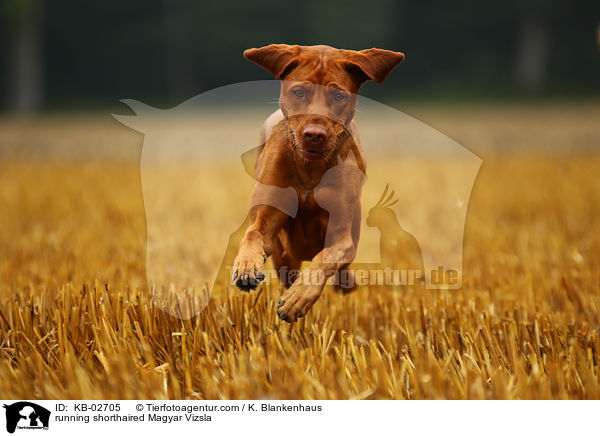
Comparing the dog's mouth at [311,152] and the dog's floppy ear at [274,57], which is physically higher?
the dog's floppy ear at [274,57]

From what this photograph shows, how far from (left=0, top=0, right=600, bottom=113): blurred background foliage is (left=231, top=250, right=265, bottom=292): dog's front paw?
29.1 inches

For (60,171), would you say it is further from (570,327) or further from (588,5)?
(570,327)

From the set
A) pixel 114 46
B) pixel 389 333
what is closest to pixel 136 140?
pixel 114 46

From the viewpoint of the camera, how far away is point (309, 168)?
6.17 ft

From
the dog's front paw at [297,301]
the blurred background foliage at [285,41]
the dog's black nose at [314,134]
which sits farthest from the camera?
the blurred background foliage at [285,41]

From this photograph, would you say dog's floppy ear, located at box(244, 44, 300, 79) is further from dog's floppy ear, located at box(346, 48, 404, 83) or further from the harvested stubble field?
the harvested stubble field

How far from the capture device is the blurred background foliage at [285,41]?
116 inches

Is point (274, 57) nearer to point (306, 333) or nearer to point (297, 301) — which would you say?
point (297, 301)
